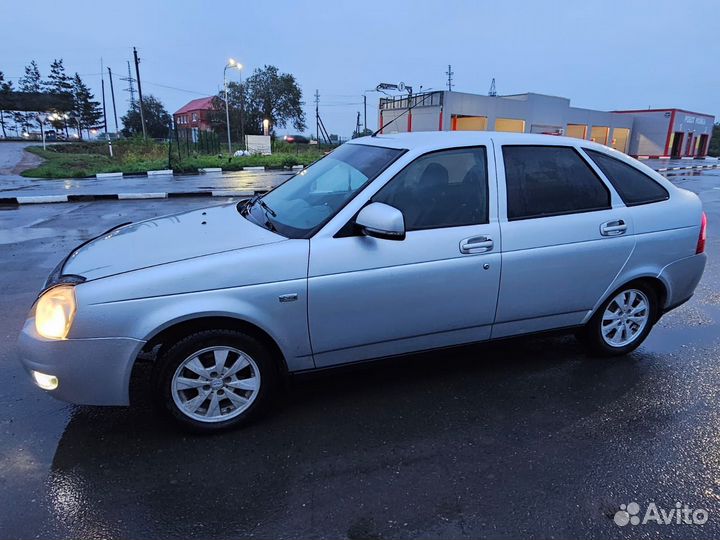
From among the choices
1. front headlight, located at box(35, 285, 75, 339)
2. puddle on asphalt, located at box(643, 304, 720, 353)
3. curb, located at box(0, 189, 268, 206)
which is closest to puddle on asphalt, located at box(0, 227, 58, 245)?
curb, located at box(0, 189, 268, 206)

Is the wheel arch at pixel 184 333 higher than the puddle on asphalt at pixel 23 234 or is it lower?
higher

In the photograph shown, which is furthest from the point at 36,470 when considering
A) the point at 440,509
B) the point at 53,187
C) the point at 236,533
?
the point at 53,187

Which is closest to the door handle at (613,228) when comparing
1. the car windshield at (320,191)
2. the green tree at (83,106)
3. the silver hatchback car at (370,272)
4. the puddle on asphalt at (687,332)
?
the silver hatchback car at (370,272)

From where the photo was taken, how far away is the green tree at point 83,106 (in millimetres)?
85844

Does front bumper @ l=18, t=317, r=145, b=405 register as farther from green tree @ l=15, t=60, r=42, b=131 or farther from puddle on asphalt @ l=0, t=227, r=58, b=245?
green tree @ l=15, t=60, r=42, b=131

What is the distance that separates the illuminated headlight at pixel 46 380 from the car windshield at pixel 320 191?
143 cm

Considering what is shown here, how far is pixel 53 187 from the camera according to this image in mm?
15898

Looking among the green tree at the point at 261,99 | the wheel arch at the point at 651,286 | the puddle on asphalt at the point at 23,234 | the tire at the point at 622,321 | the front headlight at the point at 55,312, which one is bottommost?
the puddle on asphalt at the point at 23,234

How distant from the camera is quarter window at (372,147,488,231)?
9.75ft

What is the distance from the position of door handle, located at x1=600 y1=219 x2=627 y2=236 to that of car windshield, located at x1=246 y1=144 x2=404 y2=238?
1551mm

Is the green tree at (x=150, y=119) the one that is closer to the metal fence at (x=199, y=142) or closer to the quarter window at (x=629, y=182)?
the metal fence at (x=199, y=142)

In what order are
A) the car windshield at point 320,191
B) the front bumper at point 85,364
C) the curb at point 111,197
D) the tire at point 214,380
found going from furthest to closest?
1. the curb at point 111,197
2. the car windshield at point 320,191
3. the tire at point 214,380
4. the front bumper at point 85,364

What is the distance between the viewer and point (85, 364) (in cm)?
246

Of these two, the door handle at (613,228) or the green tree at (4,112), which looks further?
the green tree at (4,112)
